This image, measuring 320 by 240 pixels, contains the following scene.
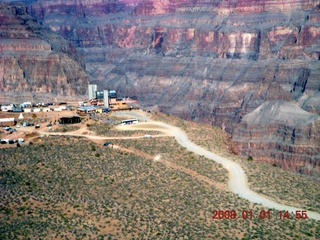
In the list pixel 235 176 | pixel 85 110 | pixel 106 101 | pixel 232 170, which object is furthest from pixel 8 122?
pixel 235 176

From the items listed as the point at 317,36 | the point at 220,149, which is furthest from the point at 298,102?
the point at 220,149

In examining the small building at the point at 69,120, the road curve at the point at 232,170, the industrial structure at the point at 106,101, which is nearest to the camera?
the road curve at the point at 232,170

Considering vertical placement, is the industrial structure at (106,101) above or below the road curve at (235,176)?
below

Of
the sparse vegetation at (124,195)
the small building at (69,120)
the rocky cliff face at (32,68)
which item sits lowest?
the rocky cliff face at (32,68)

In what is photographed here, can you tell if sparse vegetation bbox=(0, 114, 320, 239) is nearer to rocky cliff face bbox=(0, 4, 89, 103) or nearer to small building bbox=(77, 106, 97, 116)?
small building bbox=(77, 106, 97, 116)

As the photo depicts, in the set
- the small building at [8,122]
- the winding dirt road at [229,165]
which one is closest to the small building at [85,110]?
the small building at [8,122]

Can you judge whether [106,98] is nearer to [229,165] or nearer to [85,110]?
[85,110]

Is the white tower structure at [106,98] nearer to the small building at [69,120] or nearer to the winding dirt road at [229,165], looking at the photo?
the winding dirt road at [229,165]
